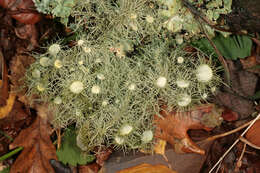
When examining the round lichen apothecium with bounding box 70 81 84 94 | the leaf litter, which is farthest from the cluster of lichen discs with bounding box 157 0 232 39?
the round lichen apothecium with bounding box 70 81 84 94

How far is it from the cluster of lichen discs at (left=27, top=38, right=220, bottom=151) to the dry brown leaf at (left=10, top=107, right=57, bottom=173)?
0.90 feet

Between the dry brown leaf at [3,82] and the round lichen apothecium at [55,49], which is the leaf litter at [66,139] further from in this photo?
the round lichen apothecium at [55,49]

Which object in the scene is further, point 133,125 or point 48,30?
point 48,30

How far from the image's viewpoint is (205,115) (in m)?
1.15

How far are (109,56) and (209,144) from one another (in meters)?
0.64

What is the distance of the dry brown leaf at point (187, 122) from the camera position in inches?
45.2

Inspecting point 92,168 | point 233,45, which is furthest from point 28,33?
point 233,45

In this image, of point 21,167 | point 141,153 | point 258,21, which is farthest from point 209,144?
point 21,167

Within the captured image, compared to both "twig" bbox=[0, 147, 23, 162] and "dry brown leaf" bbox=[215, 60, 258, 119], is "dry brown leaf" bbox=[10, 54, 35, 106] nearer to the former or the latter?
"twig" bbox=[0, 147, 23, 162]

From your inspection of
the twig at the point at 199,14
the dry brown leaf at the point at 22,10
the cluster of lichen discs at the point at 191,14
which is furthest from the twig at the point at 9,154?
the twig at the point at 199,14

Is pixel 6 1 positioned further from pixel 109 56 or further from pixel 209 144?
pixel 209 144

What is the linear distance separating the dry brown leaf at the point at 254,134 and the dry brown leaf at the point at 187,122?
184 millimetres

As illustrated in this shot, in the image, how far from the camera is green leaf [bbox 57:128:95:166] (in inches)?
49.6

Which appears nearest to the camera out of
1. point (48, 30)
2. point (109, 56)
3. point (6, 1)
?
point (109, 56)
